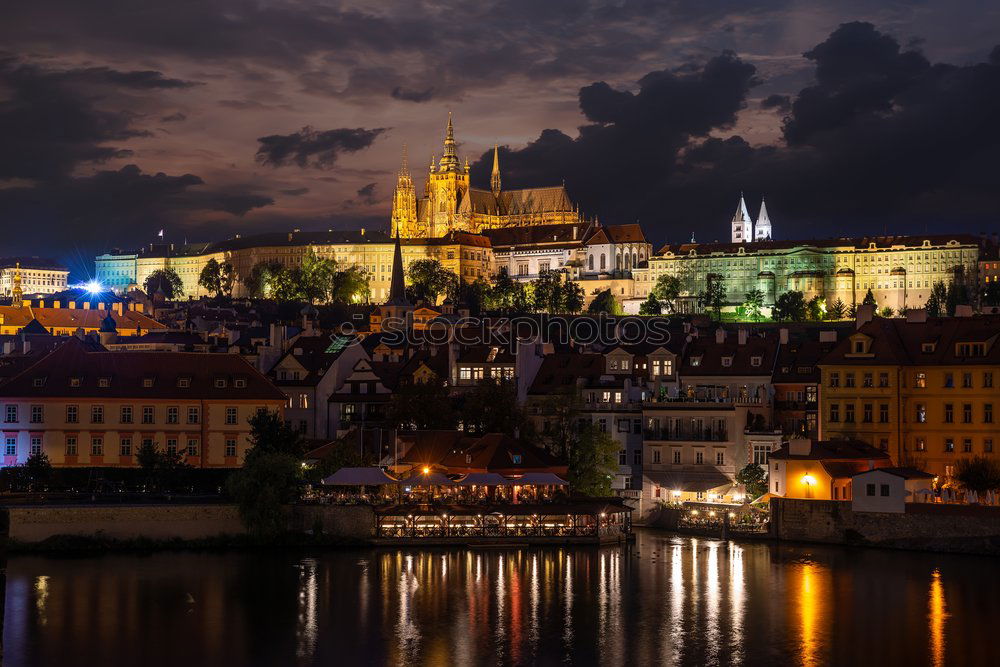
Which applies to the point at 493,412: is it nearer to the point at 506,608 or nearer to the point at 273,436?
the point at 273,436

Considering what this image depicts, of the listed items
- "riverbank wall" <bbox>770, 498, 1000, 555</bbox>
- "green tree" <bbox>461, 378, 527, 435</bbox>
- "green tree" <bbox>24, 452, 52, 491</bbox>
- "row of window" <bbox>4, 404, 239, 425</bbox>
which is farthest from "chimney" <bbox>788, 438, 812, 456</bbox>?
"green tree" <bbox>24, 452, 52, 491</bbox>

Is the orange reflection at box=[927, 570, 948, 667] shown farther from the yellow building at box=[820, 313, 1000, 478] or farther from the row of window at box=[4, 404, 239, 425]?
the row of window at box=[4, 404, 239, 425]

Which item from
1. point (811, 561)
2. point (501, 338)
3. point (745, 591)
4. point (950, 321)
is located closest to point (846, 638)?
point (745, 591)

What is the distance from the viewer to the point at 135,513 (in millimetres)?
56594

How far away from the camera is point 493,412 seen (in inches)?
2618

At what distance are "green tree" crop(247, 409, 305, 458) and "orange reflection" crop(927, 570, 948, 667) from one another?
89.5ft

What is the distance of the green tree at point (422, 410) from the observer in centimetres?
6762

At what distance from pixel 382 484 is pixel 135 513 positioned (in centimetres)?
1012

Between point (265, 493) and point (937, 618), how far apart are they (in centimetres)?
2583

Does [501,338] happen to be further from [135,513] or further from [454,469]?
[135,513]

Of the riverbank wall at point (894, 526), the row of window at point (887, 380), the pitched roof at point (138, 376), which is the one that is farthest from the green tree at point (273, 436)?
the row of window at point (887, 380)

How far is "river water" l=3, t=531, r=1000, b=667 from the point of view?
1604 inches

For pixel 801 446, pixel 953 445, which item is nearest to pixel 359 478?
pixel 801 446

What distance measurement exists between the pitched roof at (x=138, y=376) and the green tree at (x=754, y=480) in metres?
22.6
